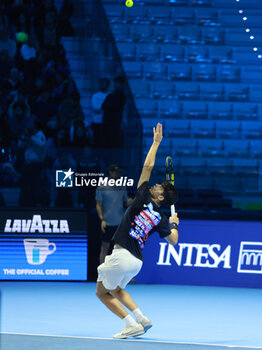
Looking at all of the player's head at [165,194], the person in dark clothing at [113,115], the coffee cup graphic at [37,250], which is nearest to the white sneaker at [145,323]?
the player's head at [165,194]

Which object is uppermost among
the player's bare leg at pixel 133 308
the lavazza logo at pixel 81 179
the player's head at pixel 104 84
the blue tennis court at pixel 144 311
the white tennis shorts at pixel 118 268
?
the player's head at pixel 104 84

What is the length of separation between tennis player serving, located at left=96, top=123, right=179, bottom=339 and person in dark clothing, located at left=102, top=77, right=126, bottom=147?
7.70 metres

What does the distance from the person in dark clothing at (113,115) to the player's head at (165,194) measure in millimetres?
7668

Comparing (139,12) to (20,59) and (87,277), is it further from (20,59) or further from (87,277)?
(87,277)

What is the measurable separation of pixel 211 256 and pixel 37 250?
124 inches

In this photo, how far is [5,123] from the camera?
699 inches

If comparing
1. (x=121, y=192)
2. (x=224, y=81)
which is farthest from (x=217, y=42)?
(x=121, y=192)

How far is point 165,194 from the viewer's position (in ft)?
28.9

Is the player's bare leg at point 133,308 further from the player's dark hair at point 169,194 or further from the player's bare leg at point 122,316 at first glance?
the player's dark hair at point 169,194

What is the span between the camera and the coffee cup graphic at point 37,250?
1423 cm

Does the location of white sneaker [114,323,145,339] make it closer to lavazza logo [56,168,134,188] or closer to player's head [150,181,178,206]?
player's head [150,181,178,206]

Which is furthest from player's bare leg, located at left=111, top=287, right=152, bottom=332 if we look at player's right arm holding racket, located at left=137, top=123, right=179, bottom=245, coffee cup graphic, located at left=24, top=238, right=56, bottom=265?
coffee cup graphic, located at left=24, top=238, right=56, bottom=265

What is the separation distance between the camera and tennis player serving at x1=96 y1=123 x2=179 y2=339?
872cm

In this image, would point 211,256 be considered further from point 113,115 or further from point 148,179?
point 148,179
